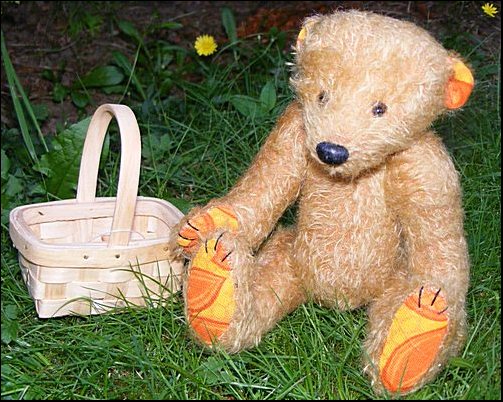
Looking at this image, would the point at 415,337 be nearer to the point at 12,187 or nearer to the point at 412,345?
the point at 412,345

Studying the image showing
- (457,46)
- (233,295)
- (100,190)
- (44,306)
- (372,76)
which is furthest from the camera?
(457,46)

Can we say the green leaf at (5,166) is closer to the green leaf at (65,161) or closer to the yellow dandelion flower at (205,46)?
the green leaf at (65,161)

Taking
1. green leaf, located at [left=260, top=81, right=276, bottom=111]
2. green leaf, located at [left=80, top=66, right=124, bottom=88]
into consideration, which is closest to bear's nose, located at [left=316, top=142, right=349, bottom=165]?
green leaf, located at [left=260, top=81, right=276, bottom=111]

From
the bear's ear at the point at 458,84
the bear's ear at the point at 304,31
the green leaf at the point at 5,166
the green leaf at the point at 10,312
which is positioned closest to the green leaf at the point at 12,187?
the green leaf at the point at 5,166

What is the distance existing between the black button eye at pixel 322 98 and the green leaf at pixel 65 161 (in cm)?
85

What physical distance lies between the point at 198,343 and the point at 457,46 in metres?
1.61

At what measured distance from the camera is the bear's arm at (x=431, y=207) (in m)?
1.75

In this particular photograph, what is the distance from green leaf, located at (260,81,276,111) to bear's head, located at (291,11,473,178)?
920mm

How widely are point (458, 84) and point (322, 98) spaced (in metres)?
0.27

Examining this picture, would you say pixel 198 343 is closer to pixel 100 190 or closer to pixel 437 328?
pixel 437 328

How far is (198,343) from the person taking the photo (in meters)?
1.80

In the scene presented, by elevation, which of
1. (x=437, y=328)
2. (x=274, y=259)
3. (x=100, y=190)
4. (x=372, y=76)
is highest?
(x=372, y=76)

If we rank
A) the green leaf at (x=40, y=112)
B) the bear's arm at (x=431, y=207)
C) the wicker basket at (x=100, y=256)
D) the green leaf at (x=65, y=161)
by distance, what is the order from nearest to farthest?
1. the bear's arm at (x=431, y=207)
2. the wicker basket at (x=100, y=256)
3. the green leaf at (x=65, y=161)
4. the green leaf at (x=40, y=112)

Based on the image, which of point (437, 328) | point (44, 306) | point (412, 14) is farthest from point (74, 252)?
point (412, 14)
